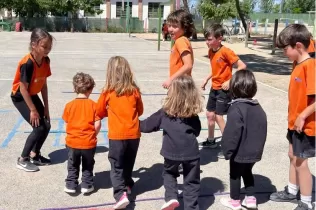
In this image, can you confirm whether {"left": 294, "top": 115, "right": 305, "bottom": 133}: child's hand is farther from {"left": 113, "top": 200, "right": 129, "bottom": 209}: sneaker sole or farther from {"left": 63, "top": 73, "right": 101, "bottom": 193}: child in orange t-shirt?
{"left": 63, "top": 73, "right": 101, "bottom": 193}: child in orange t-shirt

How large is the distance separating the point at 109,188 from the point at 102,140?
156 centimetres

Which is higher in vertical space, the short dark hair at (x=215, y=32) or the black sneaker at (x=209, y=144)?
the short dark hair at (x=215, y=32)

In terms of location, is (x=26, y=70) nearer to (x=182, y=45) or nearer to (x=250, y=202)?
(x=182, y=45)

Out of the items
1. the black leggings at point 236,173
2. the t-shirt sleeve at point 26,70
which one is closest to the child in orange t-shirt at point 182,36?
the black leggings at point 236,173

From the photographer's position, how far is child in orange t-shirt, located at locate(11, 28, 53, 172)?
3.92m

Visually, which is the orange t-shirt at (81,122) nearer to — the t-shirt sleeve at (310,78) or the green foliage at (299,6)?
the t-shirt sleeve at (310,78)

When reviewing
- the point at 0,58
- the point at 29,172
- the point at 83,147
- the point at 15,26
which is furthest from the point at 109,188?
the point at 15,26

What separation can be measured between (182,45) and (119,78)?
871 millimetres

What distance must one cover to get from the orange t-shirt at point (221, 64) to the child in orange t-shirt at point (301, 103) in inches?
48.5

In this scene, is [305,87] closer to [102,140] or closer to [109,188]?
[109,188]

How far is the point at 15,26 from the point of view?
39.4 meters

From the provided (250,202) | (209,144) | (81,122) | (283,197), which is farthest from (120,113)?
(209,144)

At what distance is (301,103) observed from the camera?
3.27 meters

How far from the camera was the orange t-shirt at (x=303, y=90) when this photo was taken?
3.14 meters
